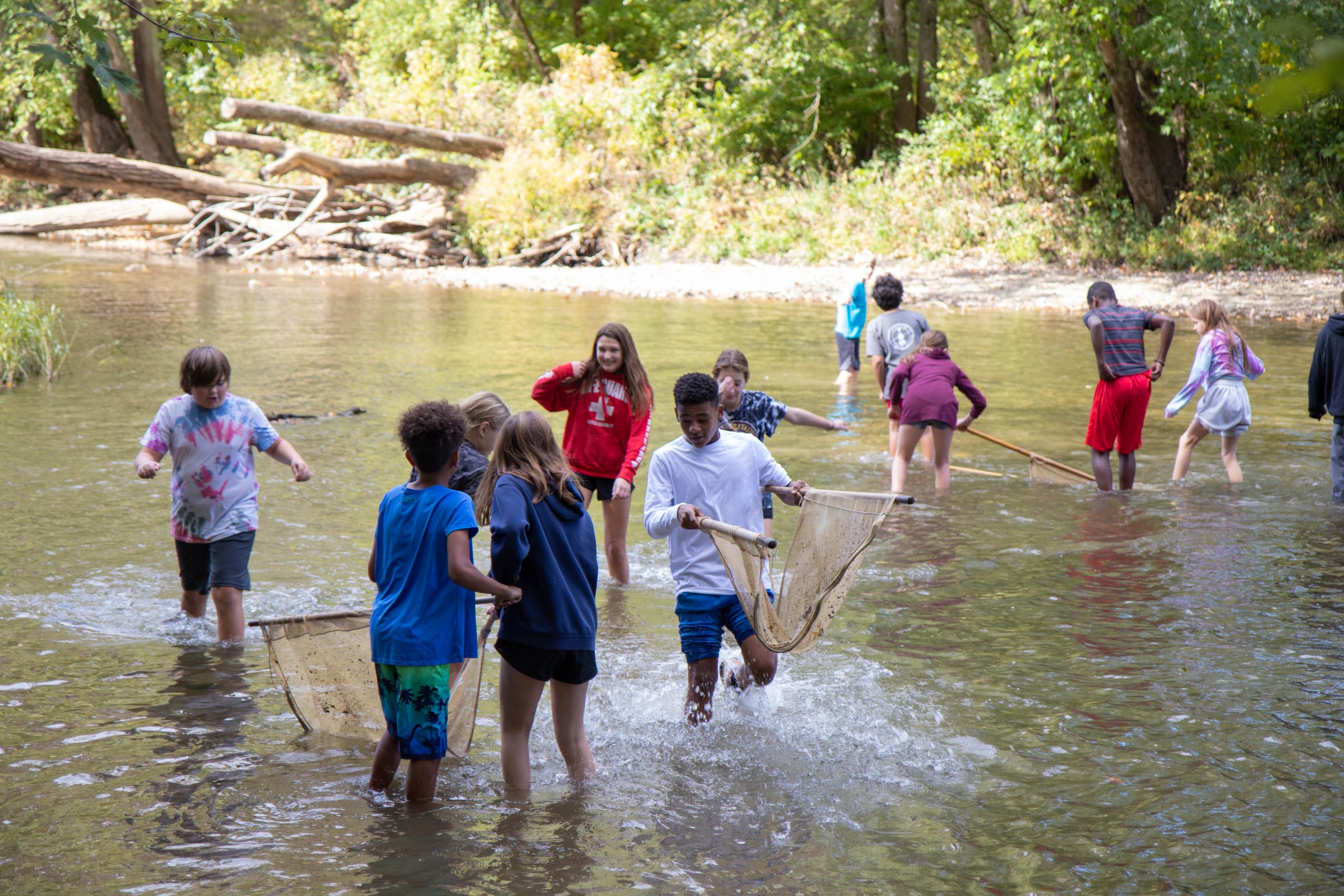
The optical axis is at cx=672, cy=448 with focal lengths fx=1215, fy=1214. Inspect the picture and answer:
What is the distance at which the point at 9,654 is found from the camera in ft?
20.5

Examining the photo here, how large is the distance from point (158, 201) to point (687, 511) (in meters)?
35.0

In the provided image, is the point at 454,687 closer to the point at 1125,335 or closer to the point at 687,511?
the point at 687,511

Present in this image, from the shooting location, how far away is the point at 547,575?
441cm

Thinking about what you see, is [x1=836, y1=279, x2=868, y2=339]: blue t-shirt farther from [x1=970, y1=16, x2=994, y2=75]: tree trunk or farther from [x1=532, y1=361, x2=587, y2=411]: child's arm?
[x1=970, y1=16, x2=994, y2=75]: tree trunk

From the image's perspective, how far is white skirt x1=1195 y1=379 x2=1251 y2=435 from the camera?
1010 cm

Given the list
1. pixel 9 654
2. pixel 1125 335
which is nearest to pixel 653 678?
pixel 9 654

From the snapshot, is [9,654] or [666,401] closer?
[9,654]

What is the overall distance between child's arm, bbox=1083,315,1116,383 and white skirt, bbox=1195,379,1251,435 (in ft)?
3.38

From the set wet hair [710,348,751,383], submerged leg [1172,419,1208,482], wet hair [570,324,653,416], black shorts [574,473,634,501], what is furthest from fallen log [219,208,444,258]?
wet hair [710,348,751,383]

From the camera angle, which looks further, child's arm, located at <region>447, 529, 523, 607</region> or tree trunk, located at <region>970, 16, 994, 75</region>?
tree trunk, located at <region>970, 16, 994, 75</region>

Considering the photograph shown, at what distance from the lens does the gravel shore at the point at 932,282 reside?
74.4 feet

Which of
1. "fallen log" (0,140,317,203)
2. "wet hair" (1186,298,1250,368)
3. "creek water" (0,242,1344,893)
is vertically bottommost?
"creek water" (0,242,1344,893)

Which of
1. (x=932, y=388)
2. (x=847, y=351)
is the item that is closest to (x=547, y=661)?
(x=932, y=388)

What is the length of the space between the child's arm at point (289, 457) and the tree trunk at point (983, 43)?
3029 centimetres
